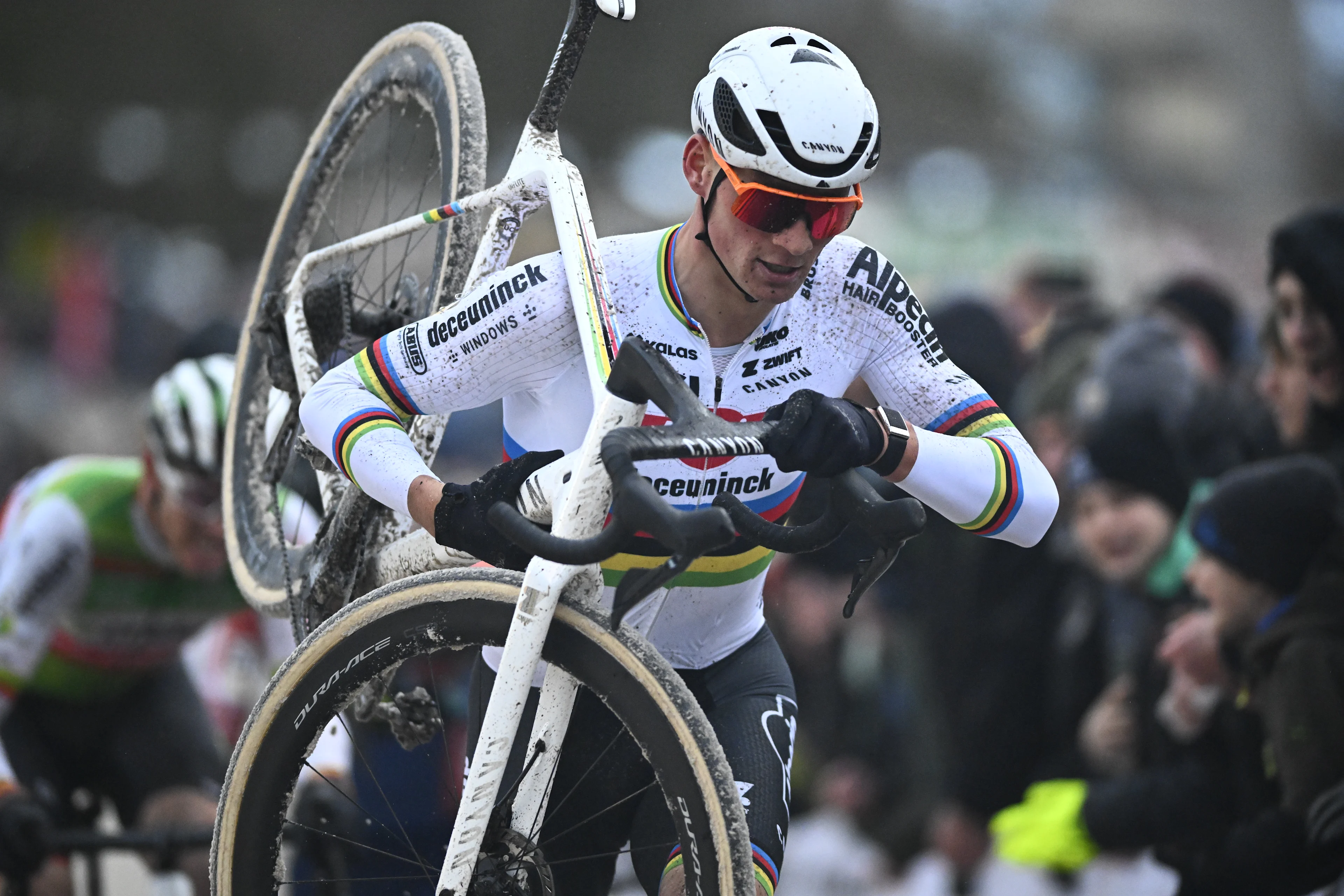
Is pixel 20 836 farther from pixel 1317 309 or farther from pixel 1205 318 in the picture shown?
pixel 1205 318

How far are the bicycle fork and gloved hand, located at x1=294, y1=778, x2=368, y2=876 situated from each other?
Result: 1791mm

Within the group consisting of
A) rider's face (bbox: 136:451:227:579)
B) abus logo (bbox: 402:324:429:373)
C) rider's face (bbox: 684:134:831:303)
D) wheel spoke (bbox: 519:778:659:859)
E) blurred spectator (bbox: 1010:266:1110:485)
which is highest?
blurred spectator (bbox: 1010:266:1110:485)

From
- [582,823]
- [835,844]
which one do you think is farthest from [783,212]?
[835,844]

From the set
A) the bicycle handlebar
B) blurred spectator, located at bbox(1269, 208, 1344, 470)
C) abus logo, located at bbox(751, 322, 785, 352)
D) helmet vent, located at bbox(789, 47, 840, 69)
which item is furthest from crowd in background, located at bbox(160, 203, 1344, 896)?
helmet vent, located at bbox(789, 47, 840, 69)

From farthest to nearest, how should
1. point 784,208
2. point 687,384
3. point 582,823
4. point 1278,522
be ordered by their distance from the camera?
point 1278,522, point 687,384, point 784,208, point 582,823

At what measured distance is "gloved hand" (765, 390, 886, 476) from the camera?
2.44 metres

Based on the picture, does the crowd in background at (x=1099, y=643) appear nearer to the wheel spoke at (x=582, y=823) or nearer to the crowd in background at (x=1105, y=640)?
the crowd in background at (x=1105, y=640)

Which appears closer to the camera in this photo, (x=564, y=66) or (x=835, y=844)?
(x=564, y=66)

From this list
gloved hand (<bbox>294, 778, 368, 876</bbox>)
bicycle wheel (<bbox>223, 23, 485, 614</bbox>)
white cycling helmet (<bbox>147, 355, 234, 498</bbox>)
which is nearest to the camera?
bicycle wheel (<bbox>223, 23, 485, 614</bbox>)

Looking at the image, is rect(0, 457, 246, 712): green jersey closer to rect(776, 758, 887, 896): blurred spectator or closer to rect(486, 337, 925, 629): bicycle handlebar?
rect(776, 758, 887, 896): blurred spectator

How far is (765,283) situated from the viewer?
109 inches

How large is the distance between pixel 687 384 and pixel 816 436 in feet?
1.61

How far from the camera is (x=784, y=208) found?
2701mm

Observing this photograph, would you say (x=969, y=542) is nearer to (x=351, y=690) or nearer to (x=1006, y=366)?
(x=1006, y=366)
